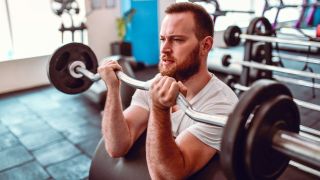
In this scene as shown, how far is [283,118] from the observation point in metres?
0.68

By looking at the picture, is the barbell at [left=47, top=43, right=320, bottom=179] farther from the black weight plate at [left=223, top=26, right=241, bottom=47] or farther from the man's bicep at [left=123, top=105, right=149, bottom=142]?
the black weight plate at [left=223, top=26, right=241, bottom=47]

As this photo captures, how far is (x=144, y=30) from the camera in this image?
4.66m

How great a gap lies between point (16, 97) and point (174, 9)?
10.1ft

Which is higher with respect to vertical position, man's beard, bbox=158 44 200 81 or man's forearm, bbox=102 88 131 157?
man's beard, bbox=158 44 200 81

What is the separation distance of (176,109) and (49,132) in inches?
75.9

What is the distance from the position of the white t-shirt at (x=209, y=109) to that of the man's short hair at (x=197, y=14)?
18 centimetres

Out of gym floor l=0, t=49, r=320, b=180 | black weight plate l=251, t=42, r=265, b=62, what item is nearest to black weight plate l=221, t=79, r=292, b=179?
gym floor l=0, t=49, r=320, b=180

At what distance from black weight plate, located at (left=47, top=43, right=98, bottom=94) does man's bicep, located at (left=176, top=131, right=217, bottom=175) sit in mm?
699

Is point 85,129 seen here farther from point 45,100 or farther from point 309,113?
point 309,113

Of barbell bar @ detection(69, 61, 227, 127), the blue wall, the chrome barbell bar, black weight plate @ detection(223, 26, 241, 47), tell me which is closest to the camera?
barbell bar @ detection(69, 61, 227, 127)

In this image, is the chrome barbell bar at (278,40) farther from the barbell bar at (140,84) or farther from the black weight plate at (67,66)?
the black weight plate at (67,66)

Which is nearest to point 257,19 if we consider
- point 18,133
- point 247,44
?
point 247,44

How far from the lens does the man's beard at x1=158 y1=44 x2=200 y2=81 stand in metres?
1.19

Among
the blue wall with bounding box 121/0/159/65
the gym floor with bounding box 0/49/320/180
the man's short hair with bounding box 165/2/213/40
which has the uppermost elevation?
the man's short hair with bounding box 165/2/213/40
